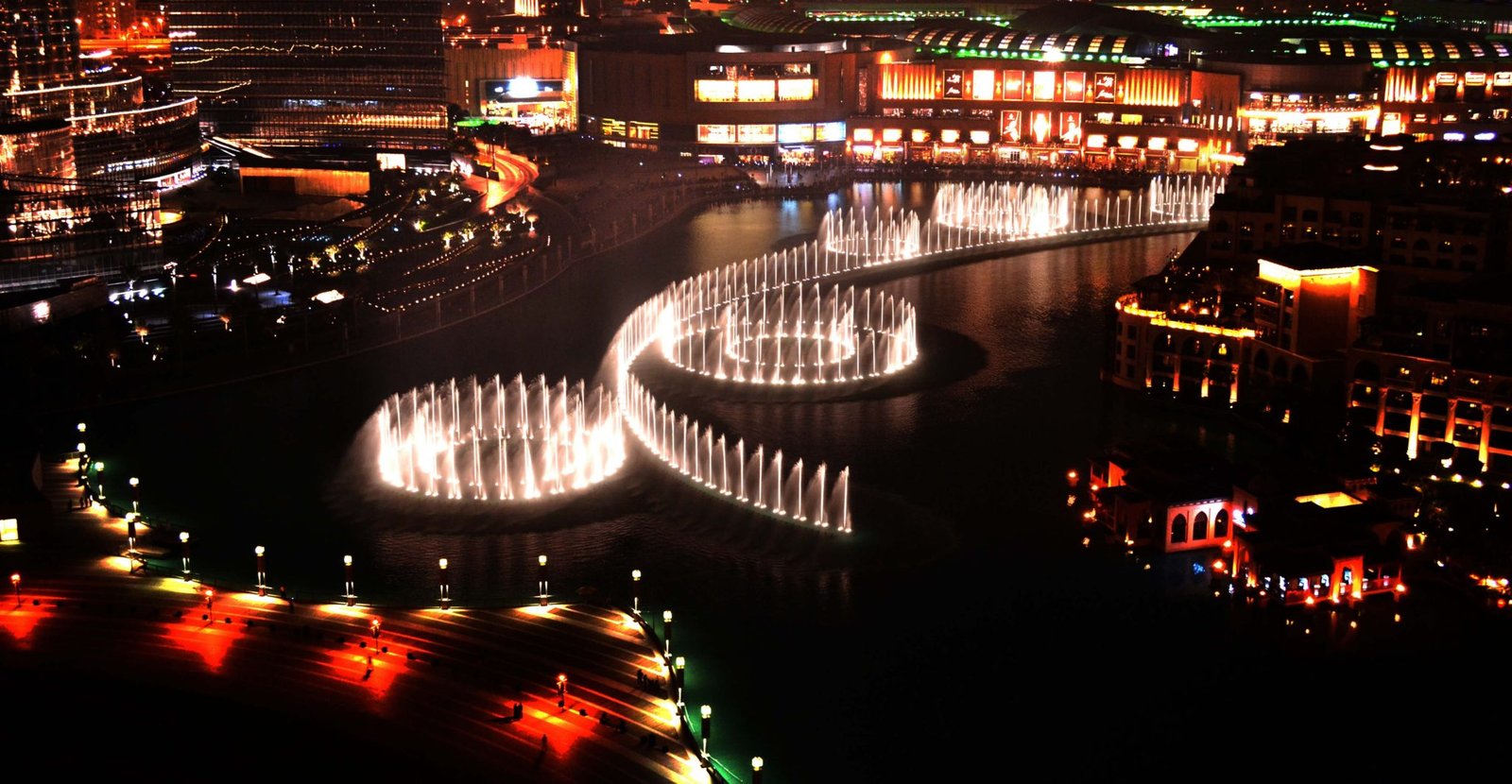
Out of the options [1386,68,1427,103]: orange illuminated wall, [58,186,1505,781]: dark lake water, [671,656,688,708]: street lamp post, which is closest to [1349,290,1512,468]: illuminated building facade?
[58,186,1505,781]: dark lake water

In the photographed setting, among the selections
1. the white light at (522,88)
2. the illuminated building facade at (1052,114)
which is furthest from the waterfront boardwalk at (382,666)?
the white light at (522,88)

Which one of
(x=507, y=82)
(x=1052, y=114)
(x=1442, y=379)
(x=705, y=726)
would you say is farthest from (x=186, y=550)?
(x=507, y=82)

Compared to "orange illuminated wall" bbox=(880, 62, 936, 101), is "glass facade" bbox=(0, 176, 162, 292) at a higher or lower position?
lower

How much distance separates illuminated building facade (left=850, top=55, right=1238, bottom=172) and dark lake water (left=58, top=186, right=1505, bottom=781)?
51.2 metres

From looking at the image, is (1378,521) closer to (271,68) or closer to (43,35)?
(43,35)

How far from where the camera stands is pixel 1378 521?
44438 millimetres

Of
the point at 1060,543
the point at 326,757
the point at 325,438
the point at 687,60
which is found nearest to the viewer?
the point at 326,757

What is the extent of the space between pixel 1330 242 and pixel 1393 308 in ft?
40.2

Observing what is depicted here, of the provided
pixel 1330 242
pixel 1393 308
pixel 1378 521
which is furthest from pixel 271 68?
pixel 1378 521

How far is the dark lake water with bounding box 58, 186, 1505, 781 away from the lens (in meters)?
36.2

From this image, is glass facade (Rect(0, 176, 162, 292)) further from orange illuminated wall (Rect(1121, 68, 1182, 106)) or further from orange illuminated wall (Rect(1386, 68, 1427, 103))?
orange illuminated wall (Rect(1386, 68, 1427, 103))

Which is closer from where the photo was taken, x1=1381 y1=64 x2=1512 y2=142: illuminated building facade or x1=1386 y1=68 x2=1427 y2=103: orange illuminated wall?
x1=1381 y1=64 x2=1512 y2=142: illuminated building facade

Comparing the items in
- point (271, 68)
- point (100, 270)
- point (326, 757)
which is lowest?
point (326, 757)

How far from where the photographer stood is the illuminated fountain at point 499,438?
49.9 metres
